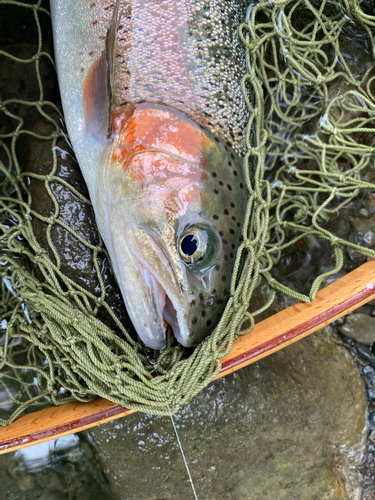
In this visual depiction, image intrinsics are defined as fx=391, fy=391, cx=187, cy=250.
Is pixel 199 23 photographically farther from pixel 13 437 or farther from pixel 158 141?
pixel 13 437

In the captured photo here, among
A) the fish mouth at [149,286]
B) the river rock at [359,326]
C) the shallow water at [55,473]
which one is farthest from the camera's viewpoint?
the river rock at [359,326]

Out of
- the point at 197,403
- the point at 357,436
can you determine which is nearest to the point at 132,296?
the point at 197,403

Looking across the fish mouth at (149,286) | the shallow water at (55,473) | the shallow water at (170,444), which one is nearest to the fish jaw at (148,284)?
the fish mouth at (149,286)

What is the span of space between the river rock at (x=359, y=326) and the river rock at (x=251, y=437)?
211 millimetres

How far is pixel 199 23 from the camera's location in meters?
1.94

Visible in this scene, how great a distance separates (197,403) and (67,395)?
74 cm

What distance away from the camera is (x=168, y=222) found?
1681mm

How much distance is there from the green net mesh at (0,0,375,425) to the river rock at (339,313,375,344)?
463mm

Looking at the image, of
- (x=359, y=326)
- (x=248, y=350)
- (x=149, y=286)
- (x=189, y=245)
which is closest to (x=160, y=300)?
(x=149, y=286)

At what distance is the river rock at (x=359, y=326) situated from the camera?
2654 millimetres

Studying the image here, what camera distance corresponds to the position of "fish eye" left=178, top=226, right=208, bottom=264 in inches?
66.0

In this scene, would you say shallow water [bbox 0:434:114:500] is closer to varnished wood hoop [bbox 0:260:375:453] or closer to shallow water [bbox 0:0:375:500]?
shallow water [bbox 0:0:375:500]

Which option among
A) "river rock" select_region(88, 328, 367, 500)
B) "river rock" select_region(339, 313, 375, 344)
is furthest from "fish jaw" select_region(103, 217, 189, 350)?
"river rock" select_region(339, 313, 375, 344)

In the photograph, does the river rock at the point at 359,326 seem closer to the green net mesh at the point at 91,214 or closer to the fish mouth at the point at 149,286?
the green net mesh at the point at 91,214
